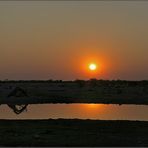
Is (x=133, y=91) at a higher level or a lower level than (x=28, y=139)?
higher

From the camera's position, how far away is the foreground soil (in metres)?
4.74

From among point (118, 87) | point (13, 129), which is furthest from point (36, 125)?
point (118, 87)

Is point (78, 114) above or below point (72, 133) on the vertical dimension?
above

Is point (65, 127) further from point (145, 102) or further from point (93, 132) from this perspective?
point (145, 102)

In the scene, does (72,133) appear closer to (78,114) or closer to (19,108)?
(19,108)

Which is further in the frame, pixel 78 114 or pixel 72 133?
pixel 78 114

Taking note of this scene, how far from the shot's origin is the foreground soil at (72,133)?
15.5 feet

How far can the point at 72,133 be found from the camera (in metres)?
4.86

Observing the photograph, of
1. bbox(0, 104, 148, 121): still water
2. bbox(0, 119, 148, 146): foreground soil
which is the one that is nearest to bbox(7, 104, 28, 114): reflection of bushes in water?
bbox(0, 119, 148, 146): foreground soil

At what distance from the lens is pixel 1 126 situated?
16.5ft

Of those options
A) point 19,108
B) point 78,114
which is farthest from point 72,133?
point 78,114

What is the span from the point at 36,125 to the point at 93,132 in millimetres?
652

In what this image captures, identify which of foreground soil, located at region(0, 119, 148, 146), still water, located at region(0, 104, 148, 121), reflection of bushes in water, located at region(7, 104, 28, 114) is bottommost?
foreground soil, located at region(0, 119, 148, 146)

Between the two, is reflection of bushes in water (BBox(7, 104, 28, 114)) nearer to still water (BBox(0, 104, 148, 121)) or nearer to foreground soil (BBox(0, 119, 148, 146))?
foreground soil (BBox(0, 119, 148, 146))
